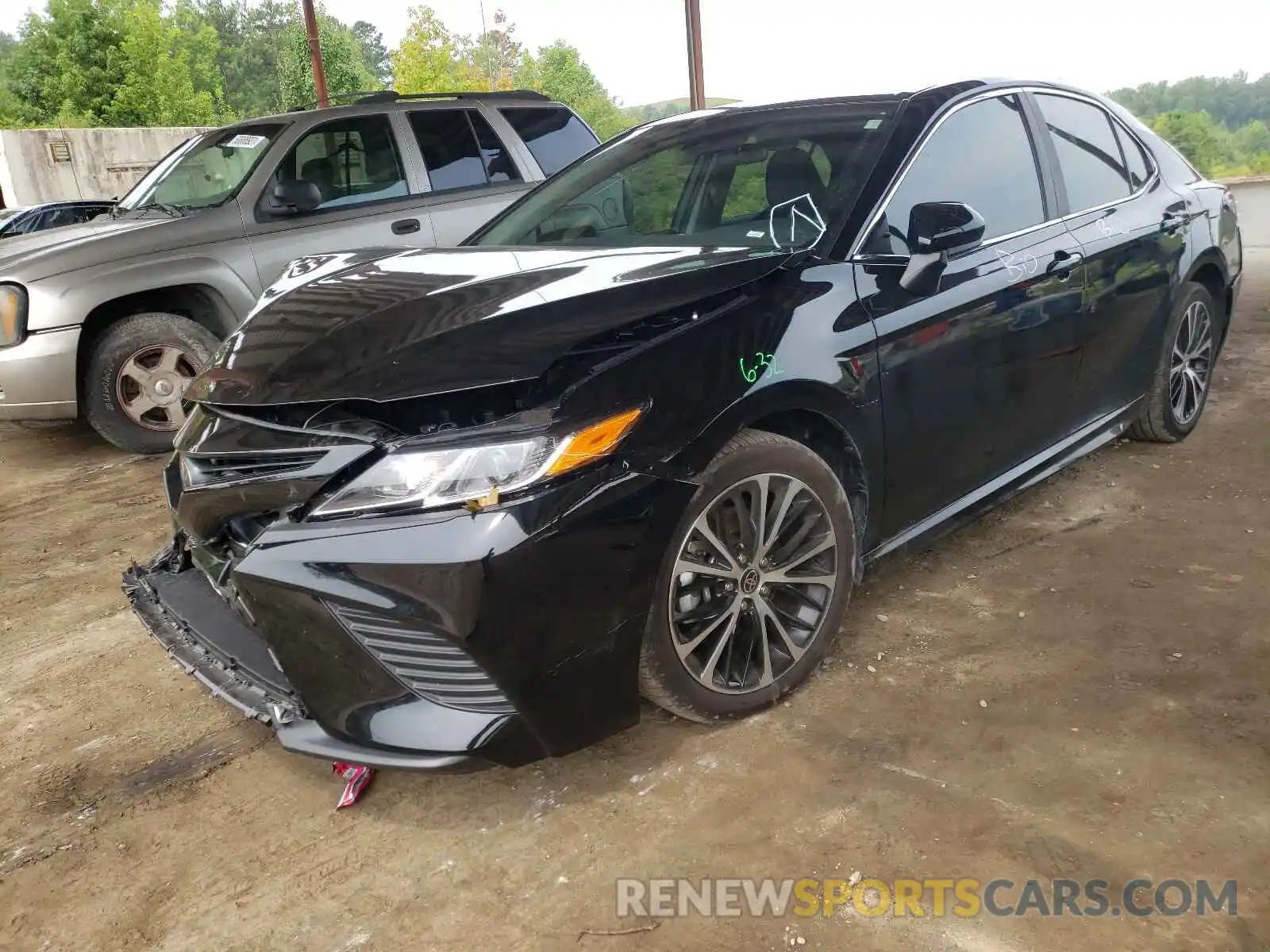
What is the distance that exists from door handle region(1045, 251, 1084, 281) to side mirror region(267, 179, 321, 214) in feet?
12.7

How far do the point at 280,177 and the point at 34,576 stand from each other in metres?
2.78

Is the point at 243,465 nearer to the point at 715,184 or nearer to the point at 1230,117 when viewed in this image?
the point at 715,184

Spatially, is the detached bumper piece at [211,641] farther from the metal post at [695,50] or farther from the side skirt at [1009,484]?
the metal post at [695,50]

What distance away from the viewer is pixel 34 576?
3.95m

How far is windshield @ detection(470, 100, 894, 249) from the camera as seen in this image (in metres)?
2.86

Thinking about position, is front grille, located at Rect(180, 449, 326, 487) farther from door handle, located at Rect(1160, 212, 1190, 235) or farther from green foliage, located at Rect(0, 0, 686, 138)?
green foliage, located at Rect(0, 0, 686, 138)

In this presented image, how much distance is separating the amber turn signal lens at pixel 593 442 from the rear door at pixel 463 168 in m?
4.28

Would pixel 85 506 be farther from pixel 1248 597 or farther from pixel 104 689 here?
pixel 1248 597

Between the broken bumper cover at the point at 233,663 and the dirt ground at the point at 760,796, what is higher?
the broken bumper cover at the point at 233,663

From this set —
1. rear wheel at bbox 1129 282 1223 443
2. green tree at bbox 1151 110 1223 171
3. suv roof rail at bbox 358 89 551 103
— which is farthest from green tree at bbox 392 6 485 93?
rear wheel at bbox 1129 282 1223 443

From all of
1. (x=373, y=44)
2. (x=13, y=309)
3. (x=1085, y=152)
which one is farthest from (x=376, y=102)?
(x=373, y=44)

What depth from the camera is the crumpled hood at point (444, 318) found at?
7.06ft

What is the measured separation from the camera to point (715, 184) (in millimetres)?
3174
